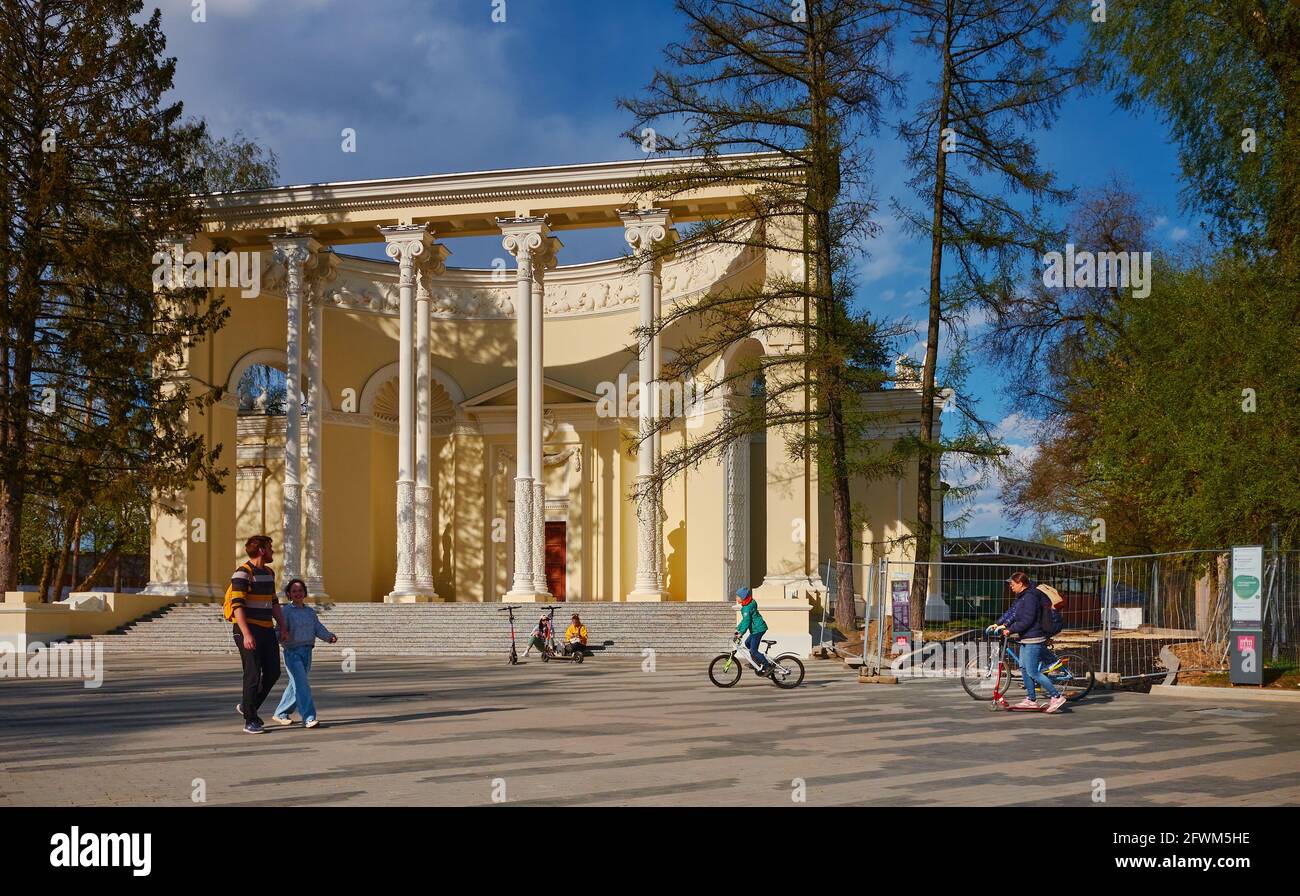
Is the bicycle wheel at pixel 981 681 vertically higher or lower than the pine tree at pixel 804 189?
lower

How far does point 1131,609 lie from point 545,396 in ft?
74.6

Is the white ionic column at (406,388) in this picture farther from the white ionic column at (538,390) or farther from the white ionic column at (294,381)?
the white ionic column at (538,390)

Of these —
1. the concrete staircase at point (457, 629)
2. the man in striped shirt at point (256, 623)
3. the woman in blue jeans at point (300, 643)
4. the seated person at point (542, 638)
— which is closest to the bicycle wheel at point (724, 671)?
the seated person at point (542, 638)

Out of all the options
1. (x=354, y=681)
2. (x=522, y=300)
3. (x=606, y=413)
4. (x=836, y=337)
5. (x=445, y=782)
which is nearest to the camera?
(x=445, y=782)

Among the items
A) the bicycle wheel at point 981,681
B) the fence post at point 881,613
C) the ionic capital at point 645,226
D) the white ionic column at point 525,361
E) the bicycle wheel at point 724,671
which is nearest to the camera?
the bicycle wheel at point 981,681

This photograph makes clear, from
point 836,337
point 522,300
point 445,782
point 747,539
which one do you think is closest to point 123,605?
point 522,300

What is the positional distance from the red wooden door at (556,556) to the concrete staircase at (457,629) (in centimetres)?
753

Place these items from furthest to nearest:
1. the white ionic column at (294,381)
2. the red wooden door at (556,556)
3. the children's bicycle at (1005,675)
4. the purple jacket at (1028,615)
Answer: the red wooden door at (556,556)
the white ionic column at (294,381)
the children's bicycle at (1005,675)
the purple jacket at (1028,615)

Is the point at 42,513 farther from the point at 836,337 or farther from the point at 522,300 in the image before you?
the point at 836,337

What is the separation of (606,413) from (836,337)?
14487 millimetres

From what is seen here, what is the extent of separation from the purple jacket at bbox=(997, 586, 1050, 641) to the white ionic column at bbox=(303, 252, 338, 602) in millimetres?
23008

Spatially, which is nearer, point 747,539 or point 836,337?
point 836,337

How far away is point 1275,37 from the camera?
1842cm

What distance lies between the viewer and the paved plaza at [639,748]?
336 inches
